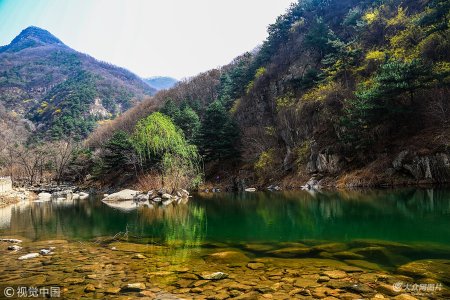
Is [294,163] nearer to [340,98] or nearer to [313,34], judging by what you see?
[340,98]

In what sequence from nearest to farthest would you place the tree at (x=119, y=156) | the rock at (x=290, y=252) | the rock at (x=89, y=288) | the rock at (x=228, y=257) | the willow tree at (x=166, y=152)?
1. the rock at (x=89, y=288)
2. the rock at (x=228, y=257)
3. the rock at (x=290, y=252)
4. the willow tree at (x=166, y=152)
5. the tree at (x=119, y=156)

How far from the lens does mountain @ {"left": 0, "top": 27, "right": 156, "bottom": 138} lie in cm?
9938

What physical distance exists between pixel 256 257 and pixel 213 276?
5.96ft

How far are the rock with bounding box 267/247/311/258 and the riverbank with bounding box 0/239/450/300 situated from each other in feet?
1.10

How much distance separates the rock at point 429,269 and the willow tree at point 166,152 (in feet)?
81.6

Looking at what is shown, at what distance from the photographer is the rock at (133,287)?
588cm

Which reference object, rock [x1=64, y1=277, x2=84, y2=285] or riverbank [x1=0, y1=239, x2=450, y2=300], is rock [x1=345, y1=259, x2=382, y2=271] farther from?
rock [x1=64, y1=277, x2=84, y2=285]

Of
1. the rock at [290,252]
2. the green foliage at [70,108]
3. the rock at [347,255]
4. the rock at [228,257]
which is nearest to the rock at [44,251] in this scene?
the rock at [228,257]

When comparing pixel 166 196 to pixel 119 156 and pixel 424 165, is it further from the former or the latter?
pixel 119 156

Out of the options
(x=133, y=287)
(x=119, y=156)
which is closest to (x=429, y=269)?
(x=133, y=287)

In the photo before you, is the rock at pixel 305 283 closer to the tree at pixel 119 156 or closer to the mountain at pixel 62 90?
the tree at pixel 119 156

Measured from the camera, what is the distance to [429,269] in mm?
6090

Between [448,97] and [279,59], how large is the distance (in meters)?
26.5

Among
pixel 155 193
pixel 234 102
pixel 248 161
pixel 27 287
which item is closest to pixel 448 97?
pixel 248 161
